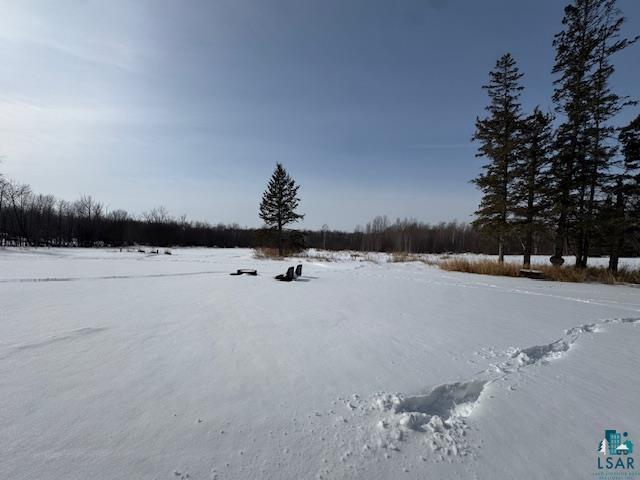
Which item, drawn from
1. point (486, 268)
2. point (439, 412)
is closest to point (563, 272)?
point (486, 268)

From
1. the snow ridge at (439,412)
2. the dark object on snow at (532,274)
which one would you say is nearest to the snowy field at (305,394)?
the snow ridge at (439,412)

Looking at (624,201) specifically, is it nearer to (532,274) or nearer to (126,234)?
(532,274)

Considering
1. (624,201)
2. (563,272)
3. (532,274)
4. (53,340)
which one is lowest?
(53,340)

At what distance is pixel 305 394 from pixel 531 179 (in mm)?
15847

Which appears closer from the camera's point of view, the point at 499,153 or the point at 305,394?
the point at 305,394

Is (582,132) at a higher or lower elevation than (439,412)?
higher

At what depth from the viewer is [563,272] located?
10.2 metres

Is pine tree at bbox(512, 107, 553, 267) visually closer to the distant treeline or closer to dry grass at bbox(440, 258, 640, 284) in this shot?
dry grass at bbox(440, 258, 640, 284)

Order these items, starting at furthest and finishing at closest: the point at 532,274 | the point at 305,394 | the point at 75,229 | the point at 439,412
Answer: the point at 75,229 → the point at 532,274 → the point at 305,394 → the point at 439,412

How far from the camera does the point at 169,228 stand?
64.8 metres

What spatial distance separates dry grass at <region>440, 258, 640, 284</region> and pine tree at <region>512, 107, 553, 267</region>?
2212 mm

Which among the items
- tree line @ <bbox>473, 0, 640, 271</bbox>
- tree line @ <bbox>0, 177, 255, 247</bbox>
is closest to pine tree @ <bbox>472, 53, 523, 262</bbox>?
tree line @ <bbox>473, 0, 640, 271</bbox>

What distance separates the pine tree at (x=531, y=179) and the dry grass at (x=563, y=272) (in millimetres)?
2212

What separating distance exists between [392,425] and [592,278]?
13.2m
